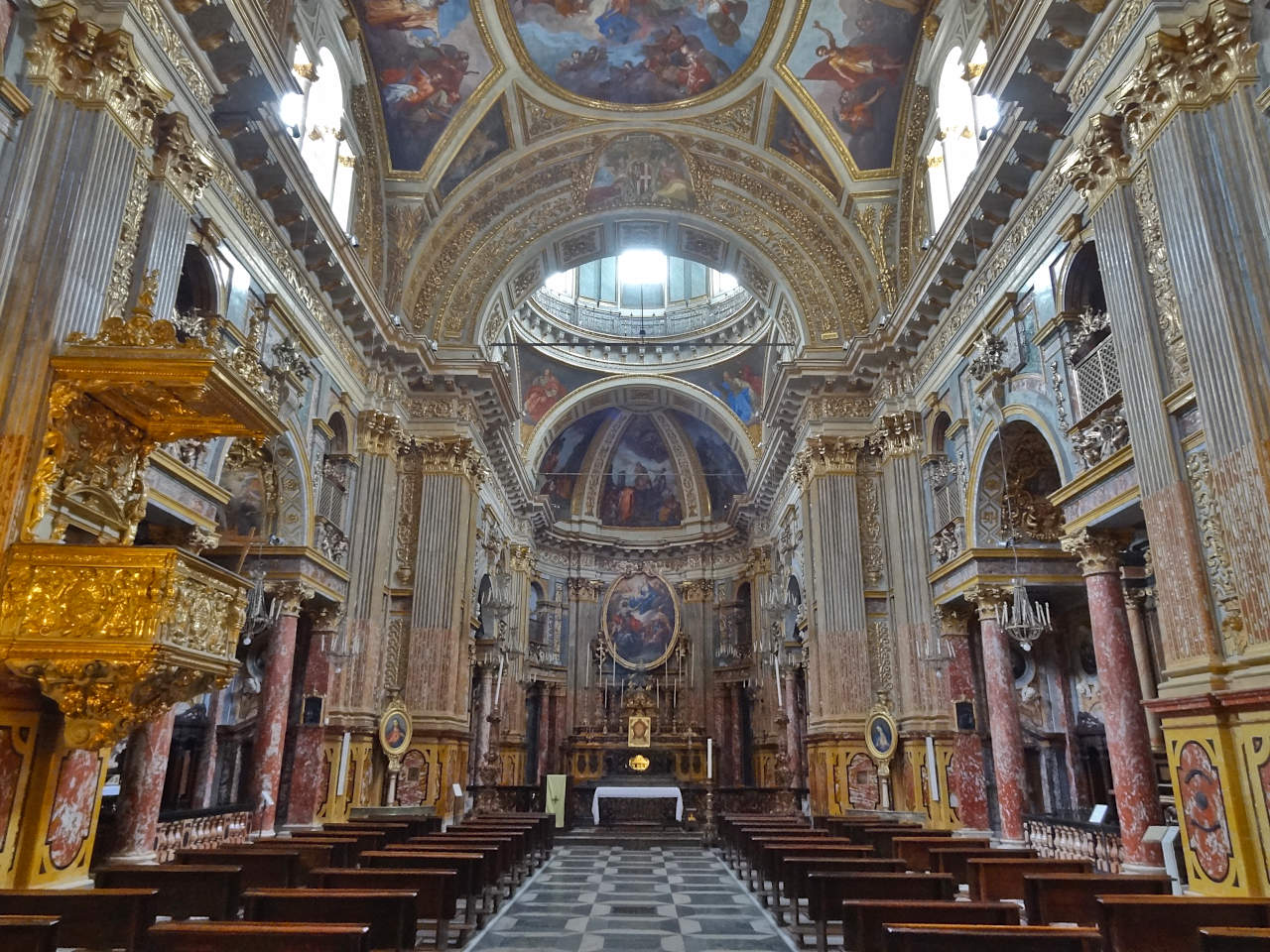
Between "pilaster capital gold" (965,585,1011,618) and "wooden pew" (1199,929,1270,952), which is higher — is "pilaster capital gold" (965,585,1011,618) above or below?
above

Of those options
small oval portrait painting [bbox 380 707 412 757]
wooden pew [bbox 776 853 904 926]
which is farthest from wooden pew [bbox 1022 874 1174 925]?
small oval portrait painting [bbox 380 707 412 757]

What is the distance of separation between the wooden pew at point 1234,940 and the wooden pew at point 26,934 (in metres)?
5.84

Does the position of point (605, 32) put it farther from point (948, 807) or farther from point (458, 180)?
point (948, 807)

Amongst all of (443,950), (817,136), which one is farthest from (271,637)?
(817,136)

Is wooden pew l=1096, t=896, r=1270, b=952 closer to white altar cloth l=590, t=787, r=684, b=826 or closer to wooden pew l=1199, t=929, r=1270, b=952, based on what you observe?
wooden pew l=1199, t=929, r=1270, b=952

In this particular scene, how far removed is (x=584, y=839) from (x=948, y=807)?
10383mm

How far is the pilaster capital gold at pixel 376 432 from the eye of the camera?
16609 mm

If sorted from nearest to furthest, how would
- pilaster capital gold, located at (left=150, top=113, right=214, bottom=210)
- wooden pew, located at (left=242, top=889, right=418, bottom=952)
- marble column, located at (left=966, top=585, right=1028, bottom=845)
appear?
wooden pew, located at (left=242, top=889, right=418, bottom=952) < pilaster capital gold, located at (left=150, top=113, right=214, bottom=210) < marble column, located at (left=966, top=585, right=1028, bottom=845)

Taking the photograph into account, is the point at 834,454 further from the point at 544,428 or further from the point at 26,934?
the point at 26,934

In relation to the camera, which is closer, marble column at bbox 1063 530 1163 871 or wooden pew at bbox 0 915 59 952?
wooden pew at bbox 0 915 59 952

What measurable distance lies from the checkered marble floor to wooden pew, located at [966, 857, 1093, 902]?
188 cm

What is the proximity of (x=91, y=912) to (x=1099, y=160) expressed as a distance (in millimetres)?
10792

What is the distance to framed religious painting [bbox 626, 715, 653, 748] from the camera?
28359 millimetres

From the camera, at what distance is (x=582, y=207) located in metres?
20.2
